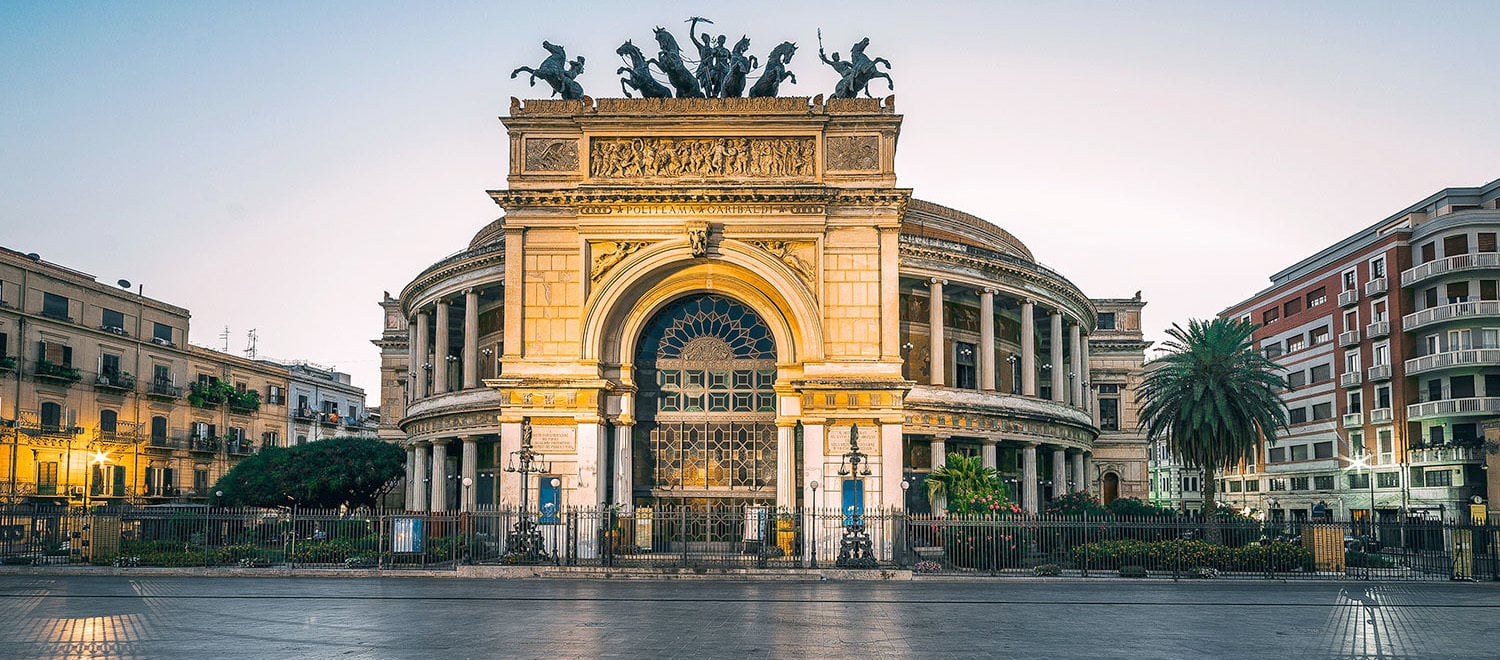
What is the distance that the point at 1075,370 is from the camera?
2510 inches

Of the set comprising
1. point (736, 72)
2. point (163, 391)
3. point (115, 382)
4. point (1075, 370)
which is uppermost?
point (736, 72)

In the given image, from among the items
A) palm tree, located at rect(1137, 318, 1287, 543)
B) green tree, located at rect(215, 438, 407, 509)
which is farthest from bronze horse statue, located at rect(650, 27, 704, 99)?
green tree, located at rect(215, 438, 407, 509)

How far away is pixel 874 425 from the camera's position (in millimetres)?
38469

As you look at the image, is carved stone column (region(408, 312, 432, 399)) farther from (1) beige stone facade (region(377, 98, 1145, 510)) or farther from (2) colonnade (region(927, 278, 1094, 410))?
(2) colonnade (region(927, 278, 1094, 410))

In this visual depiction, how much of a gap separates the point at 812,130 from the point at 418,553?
18492mm

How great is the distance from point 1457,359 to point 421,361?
52.8 m

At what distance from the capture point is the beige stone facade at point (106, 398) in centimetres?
5950

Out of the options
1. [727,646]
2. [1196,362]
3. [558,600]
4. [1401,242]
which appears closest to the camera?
A: [727,646]

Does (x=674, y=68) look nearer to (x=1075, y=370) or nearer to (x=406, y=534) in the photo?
(x=406, y=534)

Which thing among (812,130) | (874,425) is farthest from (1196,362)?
(812,130)

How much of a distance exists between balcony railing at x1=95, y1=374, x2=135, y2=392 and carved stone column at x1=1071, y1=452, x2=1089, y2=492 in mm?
52704

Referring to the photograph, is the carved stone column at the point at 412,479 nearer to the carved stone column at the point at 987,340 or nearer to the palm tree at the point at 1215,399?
the carved stone column at the point at 987,340

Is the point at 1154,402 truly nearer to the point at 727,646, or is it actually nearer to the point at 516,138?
the point at 516,138

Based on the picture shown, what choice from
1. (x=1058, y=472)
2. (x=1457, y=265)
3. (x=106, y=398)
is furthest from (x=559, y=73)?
(x=1457, y=265)
